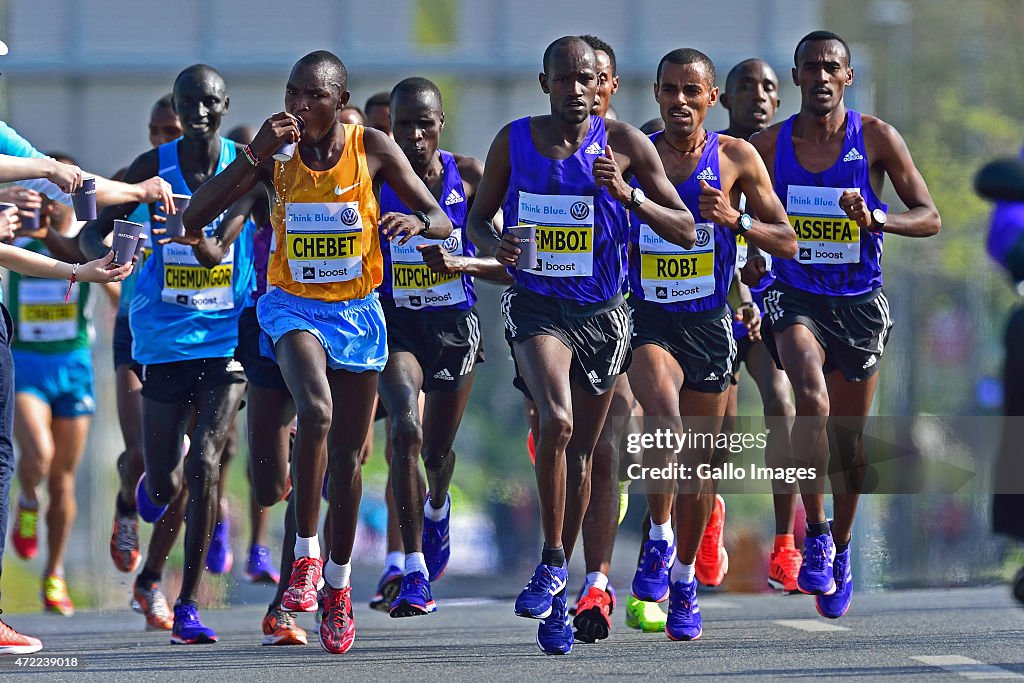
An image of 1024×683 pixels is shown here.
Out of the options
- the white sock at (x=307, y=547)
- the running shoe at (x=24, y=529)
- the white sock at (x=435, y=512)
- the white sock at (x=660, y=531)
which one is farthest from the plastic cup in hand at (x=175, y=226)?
the running shoe at (x=24, y=529)

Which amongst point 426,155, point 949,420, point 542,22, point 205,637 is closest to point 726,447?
point 426,155

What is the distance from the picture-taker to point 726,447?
9266mm

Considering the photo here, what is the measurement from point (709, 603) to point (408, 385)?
127 inches

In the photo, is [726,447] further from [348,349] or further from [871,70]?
[871,70]

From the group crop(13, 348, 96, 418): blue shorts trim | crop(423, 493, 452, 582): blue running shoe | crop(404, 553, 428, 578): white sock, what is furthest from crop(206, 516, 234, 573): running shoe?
crop(404, 553, 428, 578): white sock

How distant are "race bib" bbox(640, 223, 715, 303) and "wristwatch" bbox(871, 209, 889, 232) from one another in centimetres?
71

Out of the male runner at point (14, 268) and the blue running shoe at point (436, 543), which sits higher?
the male runner at point (14, 268)

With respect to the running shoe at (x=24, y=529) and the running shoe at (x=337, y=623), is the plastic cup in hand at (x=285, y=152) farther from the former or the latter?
the running shoe at (x=24, y=529)

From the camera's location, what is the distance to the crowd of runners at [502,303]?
7.76 meters

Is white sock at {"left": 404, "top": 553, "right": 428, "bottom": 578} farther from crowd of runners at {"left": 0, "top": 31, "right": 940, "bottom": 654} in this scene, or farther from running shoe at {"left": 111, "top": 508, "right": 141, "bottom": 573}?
running shoe at {"left": 111, "top": 508, "right": 141, "bottom": 573}

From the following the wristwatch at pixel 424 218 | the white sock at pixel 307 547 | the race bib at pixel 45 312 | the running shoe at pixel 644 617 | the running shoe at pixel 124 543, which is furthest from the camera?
the race bib at pixel 45 312

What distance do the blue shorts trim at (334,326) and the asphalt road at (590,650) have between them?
1168mm

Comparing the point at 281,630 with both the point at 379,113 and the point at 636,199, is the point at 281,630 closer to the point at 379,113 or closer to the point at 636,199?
the point at 636,199

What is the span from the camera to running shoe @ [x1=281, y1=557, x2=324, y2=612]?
25.2 feet
